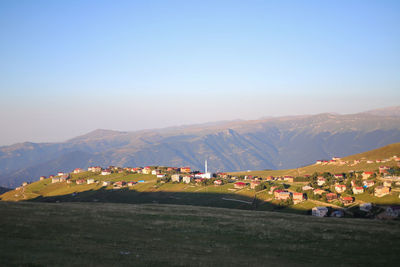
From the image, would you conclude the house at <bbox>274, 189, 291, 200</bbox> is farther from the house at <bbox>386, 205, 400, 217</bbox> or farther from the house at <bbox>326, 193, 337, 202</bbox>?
the house at <bbox>386, 205, 400, 217</bbox>

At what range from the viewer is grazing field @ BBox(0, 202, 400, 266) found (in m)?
31.6

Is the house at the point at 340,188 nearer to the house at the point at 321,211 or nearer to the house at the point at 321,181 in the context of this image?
the house at the point at 321,181

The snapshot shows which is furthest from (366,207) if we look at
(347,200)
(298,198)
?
(298,198)

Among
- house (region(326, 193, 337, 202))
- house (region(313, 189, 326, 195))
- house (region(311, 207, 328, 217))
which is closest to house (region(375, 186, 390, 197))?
house (region(326, 193, 337, 202))

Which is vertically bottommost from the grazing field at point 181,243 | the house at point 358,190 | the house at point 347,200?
the house at point 347,200

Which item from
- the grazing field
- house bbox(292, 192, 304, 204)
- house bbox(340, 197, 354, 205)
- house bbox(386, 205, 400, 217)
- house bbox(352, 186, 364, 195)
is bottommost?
house bbox(292, 192, 304, 204)

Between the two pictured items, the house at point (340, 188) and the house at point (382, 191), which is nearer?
the house at point (382, 191)

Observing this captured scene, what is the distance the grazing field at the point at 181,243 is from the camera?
3158 cm

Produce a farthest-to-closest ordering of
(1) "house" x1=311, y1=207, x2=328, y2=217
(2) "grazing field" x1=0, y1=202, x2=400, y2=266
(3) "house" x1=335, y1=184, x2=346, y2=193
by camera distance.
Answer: (3) "house" x1=335, y1=184, x2=346, y2=193
(1) "house" x1=311, y1=207, x2=328, y2=217
(2) "grazing field" x1=0, y1=202, x2=400, y2=266

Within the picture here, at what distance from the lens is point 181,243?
42094 millimetres

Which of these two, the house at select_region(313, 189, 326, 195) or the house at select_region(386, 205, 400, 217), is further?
the house at select_region(313, 189, 326, 195)

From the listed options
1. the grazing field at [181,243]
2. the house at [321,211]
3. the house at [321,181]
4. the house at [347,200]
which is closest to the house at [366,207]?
the house at [321,211]

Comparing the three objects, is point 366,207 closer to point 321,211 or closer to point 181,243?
point 321,211

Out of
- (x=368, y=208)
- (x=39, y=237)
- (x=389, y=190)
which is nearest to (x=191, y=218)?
(x=39, y=237)
